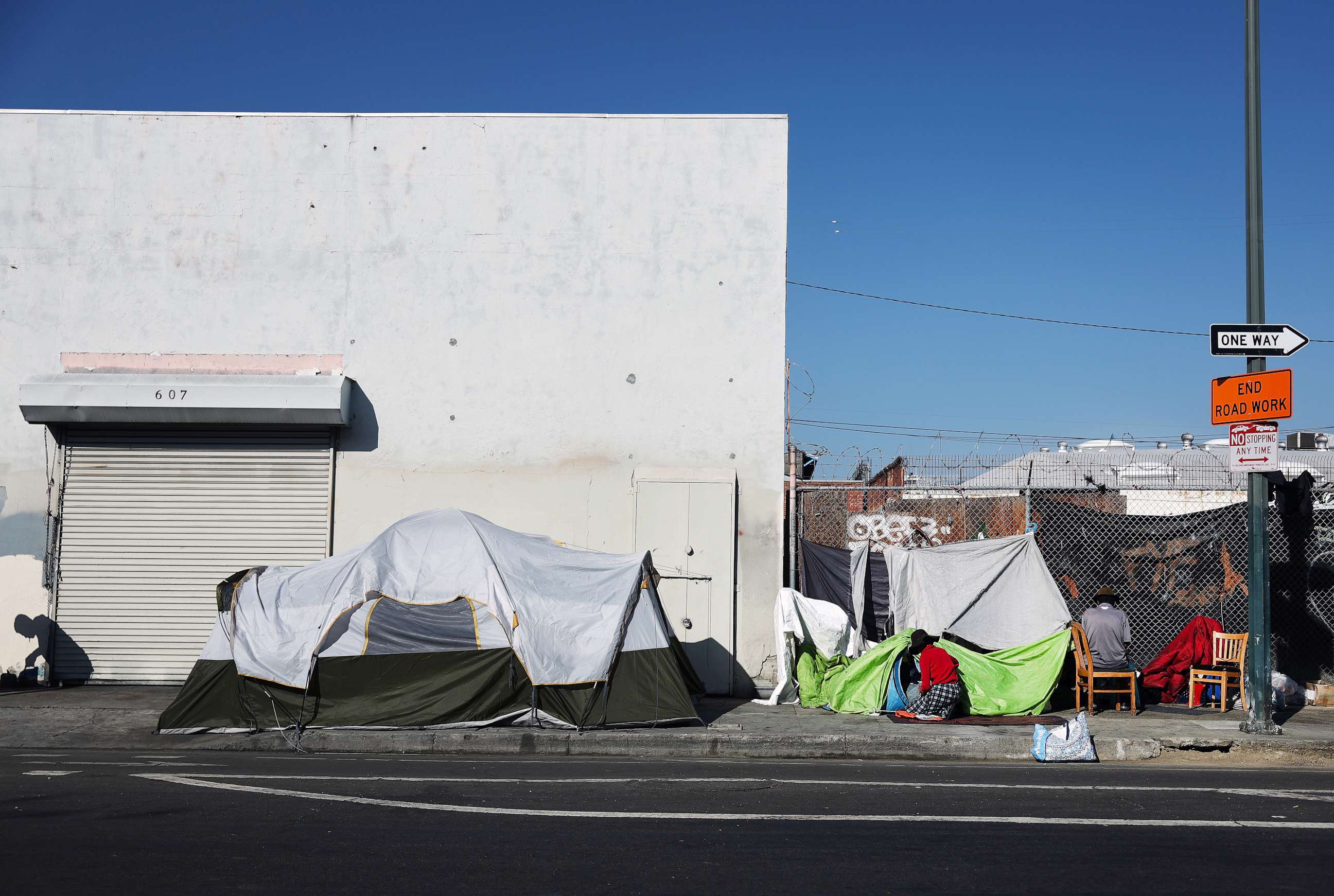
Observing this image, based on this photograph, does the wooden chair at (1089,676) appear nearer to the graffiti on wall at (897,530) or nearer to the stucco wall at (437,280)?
the graffiti on wall at (897,530)

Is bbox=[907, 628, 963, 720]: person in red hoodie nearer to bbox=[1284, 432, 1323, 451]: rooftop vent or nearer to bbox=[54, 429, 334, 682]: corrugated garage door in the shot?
bbox=[54, 429, 334, 682]: corrugated garage door

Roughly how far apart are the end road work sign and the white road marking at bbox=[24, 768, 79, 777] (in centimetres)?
1118

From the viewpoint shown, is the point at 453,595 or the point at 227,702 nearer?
the point at 227,702

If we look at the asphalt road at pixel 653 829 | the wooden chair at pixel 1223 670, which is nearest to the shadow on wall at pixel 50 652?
the asphalt road at pixel 653 829

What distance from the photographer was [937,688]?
11281 mm

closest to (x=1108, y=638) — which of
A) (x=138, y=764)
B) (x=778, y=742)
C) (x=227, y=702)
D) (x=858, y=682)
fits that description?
(x=858, y=682)

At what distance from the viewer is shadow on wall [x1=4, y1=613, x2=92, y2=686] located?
13.8 metres

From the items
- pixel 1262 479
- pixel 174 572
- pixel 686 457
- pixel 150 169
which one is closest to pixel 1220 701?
pixel 1262 479

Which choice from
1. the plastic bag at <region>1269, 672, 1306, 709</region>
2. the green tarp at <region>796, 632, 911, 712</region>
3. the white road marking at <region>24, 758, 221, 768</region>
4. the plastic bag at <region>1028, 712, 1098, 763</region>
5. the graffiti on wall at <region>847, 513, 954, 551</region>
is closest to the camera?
the white road marking at <region>24, 758, 221, 768</region>

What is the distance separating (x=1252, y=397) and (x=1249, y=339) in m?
0.58

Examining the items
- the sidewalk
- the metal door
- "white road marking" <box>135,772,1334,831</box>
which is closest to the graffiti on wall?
the metal door

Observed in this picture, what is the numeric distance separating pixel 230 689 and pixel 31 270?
283 inches

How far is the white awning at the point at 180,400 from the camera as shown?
13.5 meters

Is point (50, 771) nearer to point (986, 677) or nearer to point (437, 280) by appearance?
point (437, 280)
